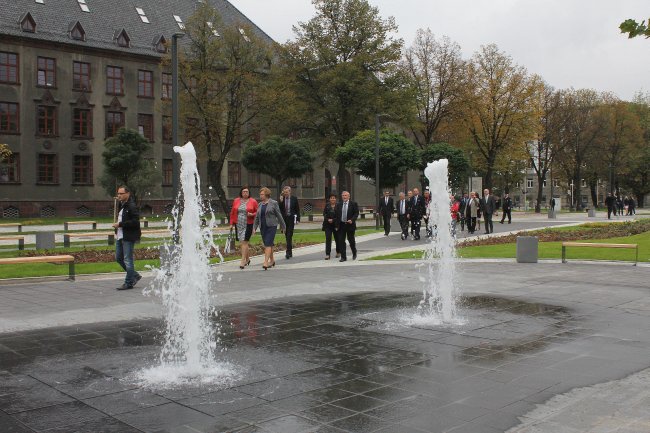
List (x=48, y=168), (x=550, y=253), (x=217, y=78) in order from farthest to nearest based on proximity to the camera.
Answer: (x=48, y=168) → (x=217, y=78) → (x=550, y=253)

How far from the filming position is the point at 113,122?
55.3 m

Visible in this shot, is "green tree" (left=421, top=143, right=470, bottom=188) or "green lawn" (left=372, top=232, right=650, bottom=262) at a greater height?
"green tree" (left=421, top=143, right=470, bottom=188)

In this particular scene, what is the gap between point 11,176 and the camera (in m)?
49.5

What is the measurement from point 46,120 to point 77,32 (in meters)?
7.76

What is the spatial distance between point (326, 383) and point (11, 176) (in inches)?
1964

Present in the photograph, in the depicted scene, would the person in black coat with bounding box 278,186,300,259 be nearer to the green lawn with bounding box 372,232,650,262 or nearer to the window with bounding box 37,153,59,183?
the green lawn with bounding box 372,232,650,262

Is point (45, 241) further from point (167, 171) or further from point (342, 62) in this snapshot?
point (167, 171)

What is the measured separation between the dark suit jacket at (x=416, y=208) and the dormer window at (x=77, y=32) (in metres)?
38.2

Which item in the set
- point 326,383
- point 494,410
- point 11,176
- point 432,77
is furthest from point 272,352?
point 432,77

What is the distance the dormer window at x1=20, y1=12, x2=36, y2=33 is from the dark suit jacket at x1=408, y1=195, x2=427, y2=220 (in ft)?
126

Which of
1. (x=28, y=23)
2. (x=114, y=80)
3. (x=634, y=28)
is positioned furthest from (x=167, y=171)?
(x=634, y=28)

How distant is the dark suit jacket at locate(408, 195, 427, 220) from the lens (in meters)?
25.7

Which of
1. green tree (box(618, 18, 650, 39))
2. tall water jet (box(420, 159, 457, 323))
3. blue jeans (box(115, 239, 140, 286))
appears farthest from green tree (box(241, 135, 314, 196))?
green tree (box(618, 18, 650, 39))

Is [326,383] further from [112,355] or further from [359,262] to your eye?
Answer: [359,262]
